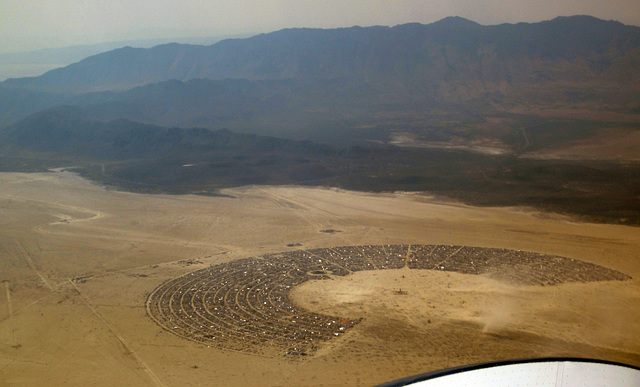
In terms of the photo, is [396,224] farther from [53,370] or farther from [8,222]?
[8,222]

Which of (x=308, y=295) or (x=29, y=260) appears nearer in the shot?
(x=308, y=295)

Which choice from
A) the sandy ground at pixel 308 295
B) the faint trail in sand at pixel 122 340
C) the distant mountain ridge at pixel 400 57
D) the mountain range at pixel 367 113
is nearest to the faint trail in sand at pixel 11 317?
the sandy ground at pixel 308 295

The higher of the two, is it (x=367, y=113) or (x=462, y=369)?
(x=367, y=113)

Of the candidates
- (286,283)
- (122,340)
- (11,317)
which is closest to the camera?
(122,340)

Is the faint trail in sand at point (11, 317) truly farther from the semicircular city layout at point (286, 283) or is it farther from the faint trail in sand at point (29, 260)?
the semicircular city layout at point (286, 283)

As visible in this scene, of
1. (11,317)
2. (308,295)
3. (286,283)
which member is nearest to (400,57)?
(286,283)

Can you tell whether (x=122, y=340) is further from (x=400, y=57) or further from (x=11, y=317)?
(x=400, y=57)

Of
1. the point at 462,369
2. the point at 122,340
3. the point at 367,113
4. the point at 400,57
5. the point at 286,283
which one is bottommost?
the point at 122,340

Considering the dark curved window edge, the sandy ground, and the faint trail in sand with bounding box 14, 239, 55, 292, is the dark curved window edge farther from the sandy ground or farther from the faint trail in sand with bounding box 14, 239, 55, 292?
the faint trail in sand with bounding box 14, 239, 55, 292
